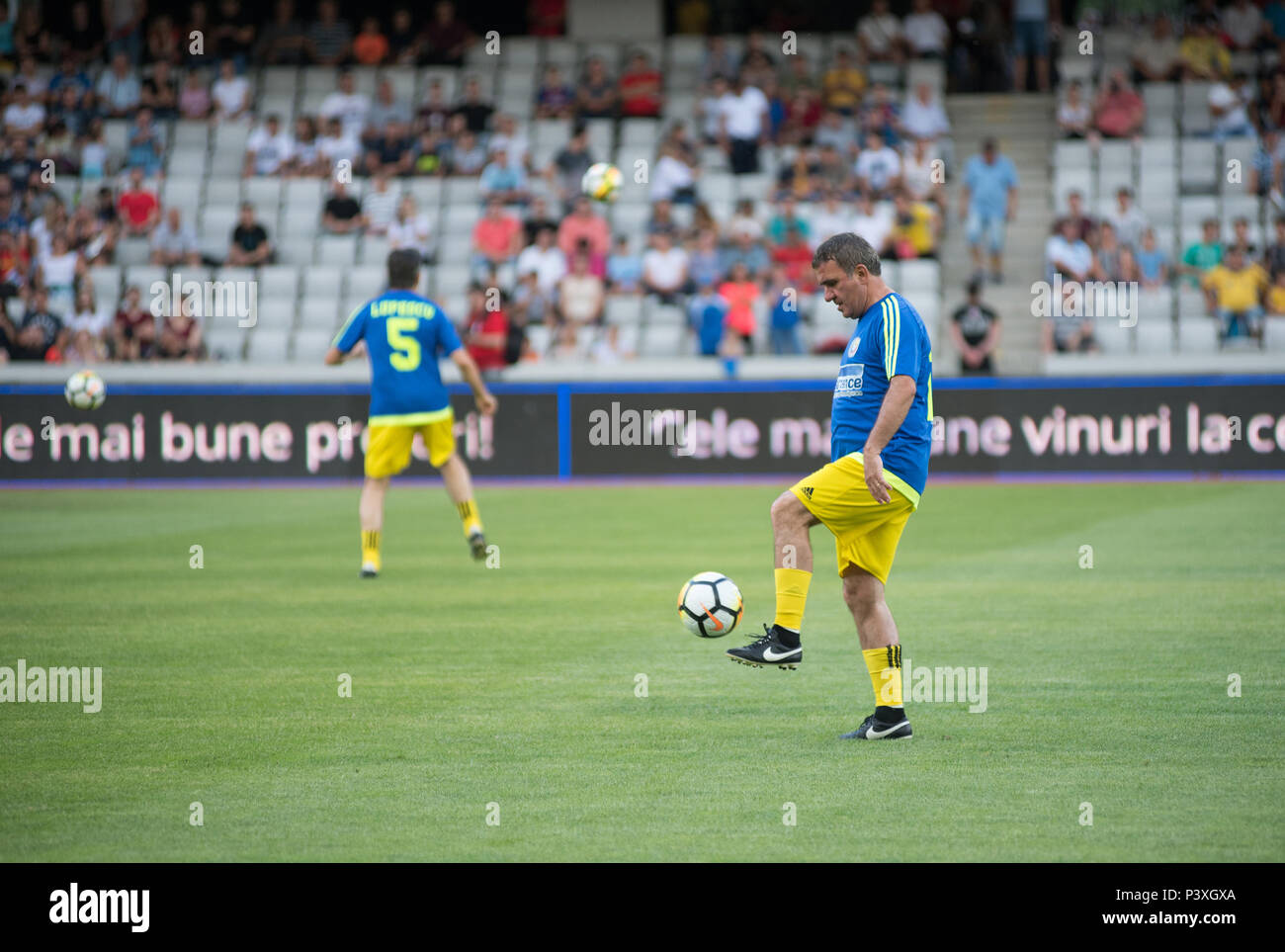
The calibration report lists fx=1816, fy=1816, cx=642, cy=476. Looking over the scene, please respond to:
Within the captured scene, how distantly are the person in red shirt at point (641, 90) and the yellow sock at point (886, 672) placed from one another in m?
21.3

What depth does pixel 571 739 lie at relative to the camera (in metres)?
A: 7.77

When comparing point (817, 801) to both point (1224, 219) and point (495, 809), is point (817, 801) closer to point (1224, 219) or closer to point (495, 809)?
point (495, 809)

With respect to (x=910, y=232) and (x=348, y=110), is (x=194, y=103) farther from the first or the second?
(x=910, y=232)

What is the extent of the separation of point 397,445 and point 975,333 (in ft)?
34.5

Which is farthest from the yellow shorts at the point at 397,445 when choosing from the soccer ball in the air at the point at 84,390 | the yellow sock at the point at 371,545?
the soccer ball in the air at the point at 84,390

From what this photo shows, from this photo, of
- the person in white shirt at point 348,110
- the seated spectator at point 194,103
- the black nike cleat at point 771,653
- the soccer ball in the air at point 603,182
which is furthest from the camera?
A: the seated spectator at point 194,103

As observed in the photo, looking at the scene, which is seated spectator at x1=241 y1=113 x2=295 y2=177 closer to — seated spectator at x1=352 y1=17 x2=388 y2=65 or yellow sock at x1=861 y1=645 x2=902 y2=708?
seated spectator at x1=352 y1=17 x2=388 y2=65

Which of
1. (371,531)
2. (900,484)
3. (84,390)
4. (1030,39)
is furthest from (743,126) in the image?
(900,484)

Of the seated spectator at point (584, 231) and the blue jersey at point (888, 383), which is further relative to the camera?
the seated spectator at point (584, 231)

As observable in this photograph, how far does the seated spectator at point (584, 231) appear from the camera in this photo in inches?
997

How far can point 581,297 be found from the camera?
24656 millimetres

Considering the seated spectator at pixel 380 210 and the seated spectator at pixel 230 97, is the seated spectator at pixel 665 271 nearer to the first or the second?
the seated spectator at pixel 380 210

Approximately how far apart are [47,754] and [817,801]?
3.30 metres

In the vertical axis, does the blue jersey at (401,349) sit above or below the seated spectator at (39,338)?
below
